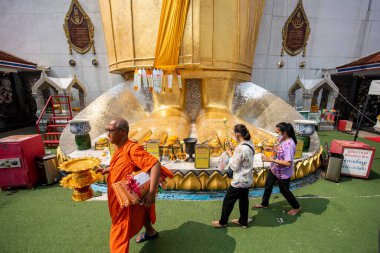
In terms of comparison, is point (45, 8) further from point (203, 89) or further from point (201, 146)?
point (201, 146)

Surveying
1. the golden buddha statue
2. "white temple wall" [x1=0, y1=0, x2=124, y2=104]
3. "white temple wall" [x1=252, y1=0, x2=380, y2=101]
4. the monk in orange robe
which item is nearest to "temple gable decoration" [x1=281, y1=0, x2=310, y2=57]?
"white temple wall" [x1=252, y1=0, x2=380, y2=101]

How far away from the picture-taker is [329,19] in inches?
288

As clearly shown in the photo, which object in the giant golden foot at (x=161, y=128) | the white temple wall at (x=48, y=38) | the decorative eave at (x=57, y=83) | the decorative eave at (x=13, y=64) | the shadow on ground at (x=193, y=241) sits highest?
the white temple wall at (x=48, y=38)

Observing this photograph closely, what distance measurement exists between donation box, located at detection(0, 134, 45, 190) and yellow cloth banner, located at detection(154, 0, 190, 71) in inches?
107

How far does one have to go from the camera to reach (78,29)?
6.89m

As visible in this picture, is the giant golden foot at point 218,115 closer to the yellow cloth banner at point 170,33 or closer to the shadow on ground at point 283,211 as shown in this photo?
the yellow cloth banner at point 170,33

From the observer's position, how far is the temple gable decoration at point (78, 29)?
6762 millimetres

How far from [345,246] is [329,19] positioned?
8.66 metres

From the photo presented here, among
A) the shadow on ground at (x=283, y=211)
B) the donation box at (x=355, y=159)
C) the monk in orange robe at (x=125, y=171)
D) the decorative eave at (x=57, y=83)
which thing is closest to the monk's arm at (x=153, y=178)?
the monk in orange robe at (x=125, y=171)

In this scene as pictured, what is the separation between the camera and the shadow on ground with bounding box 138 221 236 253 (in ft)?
6.08

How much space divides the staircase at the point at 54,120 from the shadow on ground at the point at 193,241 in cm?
419

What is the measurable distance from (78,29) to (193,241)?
8.10 m

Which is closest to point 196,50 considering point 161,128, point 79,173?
point 161,128

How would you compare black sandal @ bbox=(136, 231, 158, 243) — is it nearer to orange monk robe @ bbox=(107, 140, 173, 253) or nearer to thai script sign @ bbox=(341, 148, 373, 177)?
orange monk robe @ bbox=(107, 140, 173, 253)
